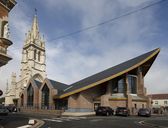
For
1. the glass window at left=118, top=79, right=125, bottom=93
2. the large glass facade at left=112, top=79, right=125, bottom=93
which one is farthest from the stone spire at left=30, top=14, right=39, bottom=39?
the glass window at left=118, top=79, right=125, bottom=93

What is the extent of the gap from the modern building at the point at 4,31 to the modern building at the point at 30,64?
Result: 70.7m

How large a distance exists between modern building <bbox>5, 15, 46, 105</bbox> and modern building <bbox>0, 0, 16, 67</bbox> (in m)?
70.7

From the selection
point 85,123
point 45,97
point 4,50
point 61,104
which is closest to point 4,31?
point 4,50

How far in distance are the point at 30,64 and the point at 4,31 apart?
245 feet

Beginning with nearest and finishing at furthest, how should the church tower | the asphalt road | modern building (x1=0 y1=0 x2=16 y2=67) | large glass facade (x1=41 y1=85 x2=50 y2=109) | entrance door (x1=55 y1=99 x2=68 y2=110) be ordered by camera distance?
1. modern building (x1=0 y1=0 x2=16 y2=67)
2. the asphalt road
3. entrance door (x1=55 y1=99 x2=68 y2=110)
4. large glass facade (x1=41 y1=85 x2=50 y2=109)
5. the church tower

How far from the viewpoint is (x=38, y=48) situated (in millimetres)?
96000

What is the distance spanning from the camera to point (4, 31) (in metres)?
16.5

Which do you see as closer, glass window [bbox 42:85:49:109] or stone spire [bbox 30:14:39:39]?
glass window [bbox 42:85:49:109]

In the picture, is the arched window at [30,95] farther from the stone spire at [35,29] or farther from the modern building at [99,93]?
the stone spire at [35,29]

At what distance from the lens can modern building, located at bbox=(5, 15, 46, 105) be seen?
8825 centimetres

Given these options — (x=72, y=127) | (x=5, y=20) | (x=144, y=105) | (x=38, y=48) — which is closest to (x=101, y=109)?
(x=144, y=105)

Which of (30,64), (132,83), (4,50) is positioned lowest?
(132,83)

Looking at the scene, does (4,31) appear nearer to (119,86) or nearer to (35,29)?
(119,86)

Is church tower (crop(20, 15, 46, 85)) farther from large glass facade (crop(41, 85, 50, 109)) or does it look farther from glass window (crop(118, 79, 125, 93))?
glass window (crop(118, 79, 125, 93))
